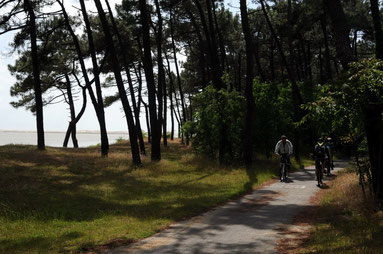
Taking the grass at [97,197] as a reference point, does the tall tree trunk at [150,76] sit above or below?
above

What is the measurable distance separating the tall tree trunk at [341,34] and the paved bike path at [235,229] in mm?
4118

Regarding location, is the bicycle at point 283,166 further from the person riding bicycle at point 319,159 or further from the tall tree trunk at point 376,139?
the tall tree trunk at point 376,139

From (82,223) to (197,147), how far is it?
16.5 metres

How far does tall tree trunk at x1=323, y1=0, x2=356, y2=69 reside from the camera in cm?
1003

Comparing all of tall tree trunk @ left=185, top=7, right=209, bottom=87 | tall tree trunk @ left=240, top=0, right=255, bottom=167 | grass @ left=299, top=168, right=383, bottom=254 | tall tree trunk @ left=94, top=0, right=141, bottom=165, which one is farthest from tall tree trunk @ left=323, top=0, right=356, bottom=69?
tall tree trunk @ left=185, top=7, right=209, bottom=87

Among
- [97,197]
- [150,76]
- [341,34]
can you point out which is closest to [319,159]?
[341,34]

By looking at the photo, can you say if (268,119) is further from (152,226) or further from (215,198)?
(152,226)

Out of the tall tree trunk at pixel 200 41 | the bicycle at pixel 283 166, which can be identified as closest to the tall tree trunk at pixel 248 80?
the bicycle at pixel 283 166

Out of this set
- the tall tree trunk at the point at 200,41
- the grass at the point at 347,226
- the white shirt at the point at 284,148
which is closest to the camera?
the grass at the point at 347,226

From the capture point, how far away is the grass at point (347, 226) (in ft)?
20.5

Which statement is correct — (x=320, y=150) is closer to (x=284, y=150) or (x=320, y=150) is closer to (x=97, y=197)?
(x=284, y=150)

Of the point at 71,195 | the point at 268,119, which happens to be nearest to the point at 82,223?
the point at 71,195

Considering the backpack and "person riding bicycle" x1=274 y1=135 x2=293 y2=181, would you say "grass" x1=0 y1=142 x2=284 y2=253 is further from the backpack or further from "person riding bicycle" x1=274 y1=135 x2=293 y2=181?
the backpack

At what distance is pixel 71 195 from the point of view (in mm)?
12812
